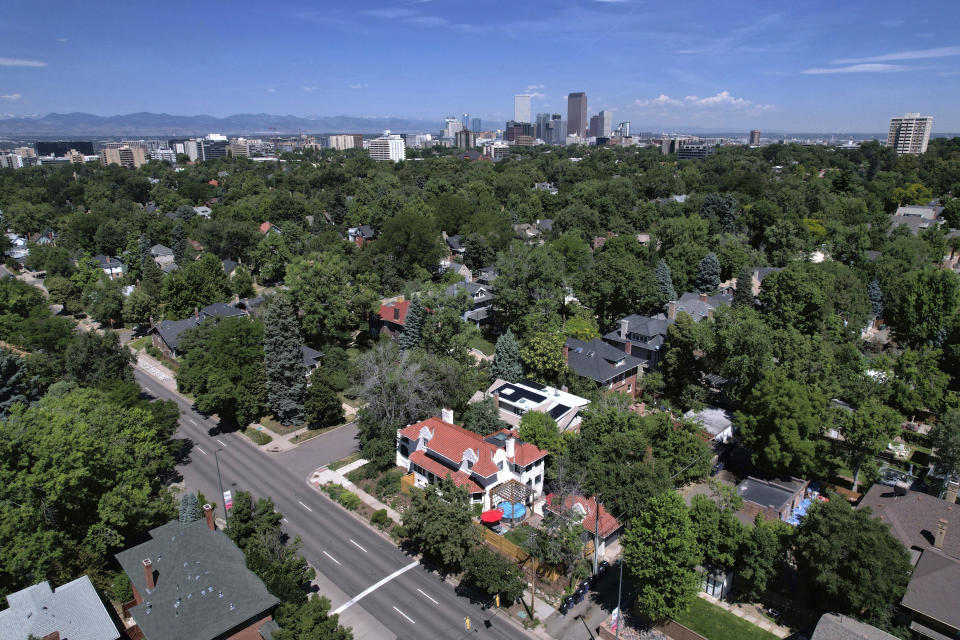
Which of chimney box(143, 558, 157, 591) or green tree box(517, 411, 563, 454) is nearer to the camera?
chimney box(143, 558, 157, 591)

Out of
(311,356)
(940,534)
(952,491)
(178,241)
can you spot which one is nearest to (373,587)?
(311,356)

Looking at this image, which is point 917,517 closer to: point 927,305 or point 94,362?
point 927,305

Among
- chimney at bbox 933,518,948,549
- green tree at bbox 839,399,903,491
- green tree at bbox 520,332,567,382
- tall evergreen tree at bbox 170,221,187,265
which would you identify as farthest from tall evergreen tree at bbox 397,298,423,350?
tall evergreen tree at bbox 170,221,187,265

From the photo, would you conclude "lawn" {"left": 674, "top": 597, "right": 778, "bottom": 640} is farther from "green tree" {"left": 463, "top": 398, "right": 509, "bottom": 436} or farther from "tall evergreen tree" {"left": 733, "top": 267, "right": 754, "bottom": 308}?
"tall evergreen tree" {"left": 733, "top": 267, "right": 754, "bottom": 308}

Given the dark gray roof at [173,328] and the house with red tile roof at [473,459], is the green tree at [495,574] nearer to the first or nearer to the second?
the house with red tile roof at [473,459]

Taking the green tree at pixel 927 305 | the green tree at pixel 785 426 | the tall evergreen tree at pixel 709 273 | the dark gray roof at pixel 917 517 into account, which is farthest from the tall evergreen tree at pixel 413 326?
the green tree at pixel 927 305

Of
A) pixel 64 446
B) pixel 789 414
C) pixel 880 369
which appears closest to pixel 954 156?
pixel 880 369

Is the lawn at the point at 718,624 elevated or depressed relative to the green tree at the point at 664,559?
depressed
